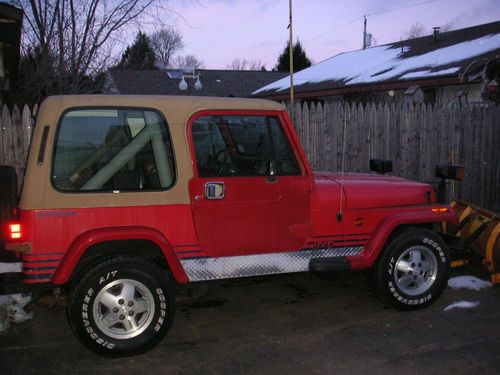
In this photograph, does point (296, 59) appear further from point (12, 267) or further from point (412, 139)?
point (12, 267)

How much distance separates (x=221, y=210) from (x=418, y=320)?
2.16 m

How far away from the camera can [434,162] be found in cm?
955

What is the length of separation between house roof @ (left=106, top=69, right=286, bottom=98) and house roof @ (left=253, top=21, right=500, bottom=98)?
10455 mm

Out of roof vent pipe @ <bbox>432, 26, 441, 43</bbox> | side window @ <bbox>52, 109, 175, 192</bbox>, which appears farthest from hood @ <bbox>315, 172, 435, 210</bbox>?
roof vent pipe @ <bbox>432, 26, 441, 43</bbox>

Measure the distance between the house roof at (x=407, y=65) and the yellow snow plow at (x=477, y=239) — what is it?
8.46 m

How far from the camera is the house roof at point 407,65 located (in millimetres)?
14211

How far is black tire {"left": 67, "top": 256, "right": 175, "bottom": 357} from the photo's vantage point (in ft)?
12.4

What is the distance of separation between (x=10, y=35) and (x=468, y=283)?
7.73 metres

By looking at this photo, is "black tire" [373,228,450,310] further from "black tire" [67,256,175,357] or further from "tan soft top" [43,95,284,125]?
"black tire" [67,256,175,357]

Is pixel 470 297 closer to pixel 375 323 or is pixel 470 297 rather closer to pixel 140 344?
pixel 375 323

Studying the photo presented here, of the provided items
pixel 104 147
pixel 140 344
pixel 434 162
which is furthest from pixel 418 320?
pixel 434 162

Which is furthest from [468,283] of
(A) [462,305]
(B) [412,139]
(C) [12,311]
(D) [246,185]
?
(C) [12,311]

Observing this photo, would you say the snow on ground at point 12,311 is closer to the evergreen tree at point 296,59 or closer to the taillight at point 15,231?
the taillight at point 15,231

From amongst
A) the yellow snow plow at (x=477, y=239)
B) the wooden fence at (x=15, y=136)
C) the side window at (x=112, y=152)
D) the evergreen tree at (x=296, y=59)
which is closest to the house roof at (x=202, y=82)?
the evergreen tree at (x=296, y=59)
